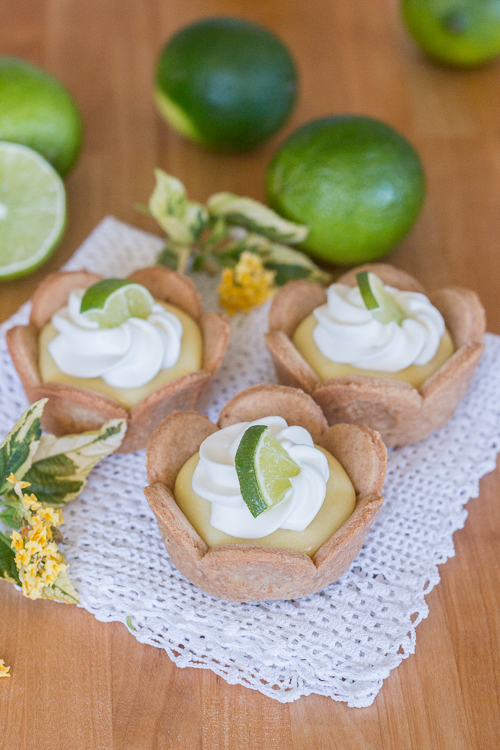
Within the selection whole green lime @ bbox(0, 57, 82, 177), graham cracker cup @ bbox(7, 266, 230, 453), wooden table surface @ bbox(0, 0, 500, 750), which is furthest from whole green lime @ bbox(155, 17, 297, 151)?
graham cracker cup @ bbox(7, 266, 230, 453)

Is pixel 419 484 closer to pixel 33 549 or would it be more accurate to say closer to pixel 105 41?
pixel 33 549

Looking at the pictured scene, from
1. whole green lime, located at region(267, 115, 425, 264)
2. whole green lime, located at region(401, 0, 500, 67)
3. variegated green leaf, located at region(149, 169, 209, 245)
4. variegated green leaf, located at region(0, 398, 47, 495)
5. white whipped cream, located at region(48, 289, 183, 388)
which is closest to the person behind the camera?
variegated green leaf, located at region(0, 398, 47, 495)

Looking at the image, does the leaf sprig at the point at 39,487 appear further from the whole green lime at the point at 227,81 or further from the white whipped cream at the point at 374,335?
the whole green lime at the point at 227,81

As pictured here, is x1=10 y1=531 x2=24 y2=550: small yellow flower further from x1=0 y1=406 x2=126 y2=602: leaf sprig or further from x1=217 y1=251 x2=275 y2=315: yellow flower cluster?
x1=217 y1=251 x2=275 y2=315: yellow flower cluster

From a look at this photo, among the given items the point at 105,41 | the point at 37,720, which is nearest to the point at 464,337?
the point at 37,720

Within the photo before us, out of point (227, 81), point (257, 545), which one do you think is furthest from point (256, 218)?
point (257, 545)

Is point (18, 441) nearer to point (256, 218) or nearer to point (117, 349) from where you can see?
point (117, 349)

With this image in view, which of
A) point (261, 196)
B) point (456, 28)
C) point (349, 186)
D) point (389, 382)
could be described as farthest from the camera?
point (456, 28)
